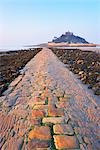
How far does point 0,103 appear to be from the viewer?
727 cm

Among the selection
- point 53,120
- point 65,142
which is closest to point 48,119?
point 53,120

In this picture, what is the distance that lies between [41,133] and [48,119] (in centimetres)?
78

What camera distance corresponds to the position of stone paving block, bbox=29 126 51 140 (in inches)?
195

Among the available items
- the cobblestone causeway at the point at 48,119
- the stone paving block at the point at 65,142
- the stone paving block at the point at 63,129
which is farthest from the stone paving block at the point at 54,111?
the stone paving block at the point at 65,142

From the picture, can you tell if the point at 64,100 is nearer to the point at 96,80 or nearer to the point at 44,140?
the point at 44,140

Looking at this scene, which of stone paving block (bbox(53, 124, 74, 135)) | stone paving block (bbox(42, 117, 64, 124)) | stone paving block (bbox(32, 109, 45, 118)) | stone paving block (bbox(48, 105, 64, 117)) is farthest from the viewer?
stone paving block (bbox(48, 105, 64, 117))

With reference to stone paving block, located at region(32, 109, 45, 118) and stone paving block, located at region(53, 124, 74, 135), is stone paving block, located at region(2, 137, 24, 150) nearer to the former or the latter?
stone paving block, located at region(53, 124, 74, 135)

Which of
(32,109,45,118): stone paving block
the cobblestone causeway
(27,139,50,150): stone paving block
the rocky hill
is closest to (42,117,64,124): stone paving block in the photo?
the cobblestone causeway

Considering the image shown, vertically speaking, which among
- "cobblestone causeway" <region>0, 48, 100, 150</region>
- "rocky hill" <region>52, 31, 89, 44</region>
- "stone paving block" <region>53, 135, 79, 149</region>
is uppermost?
"stone paving block" <region>53, 135, 79, 149</region>

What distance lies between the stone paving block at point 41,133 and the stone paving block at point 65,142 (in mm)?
147

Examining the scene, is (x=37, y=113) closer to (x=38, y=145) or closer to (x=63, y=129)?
(x=63, y=129)

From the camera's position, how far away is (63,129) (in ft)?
17.5

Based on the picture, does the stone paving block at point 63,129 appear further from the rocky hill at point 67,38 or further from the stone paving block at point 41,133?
the rocky hill at point 67,38

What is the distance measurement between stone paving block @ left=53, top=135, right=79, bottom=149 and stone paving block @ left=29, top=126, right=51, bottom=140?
0.48 feet
